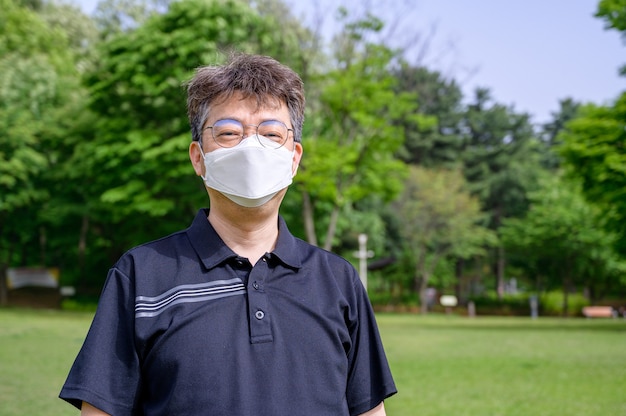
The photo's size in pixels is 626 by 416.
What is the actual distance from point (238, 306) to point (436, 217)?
46474mm

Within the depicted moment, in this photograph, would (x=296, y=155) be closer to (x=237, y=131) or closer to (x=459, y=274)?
(x=237, y=131)

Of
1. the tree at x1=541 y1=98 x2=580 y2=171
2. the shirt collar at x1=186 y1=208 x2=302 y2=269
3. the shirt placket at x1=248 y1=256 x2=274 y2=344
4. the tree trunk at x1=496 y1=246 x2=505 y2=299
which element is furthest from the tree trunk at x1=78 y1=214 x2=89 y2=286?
the tree at x1=541 y1=98 x2=580 y2=171

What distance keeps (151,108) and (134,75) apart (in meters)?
2.06

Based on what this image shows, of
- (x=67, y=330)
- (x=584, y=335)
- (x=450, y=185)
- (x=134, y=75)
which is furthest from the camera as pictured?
(x=450, y=185)

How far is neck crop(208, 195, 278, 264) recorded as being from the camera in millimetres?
2262

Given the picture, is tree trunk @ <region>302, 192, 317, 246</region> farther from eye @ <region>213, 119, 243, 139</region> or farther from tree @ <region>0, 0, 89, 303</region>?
eye @ <region>213, 119, 243, 139</region>

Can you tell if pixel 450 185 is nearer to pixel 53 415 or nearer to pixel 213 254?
pixel 53 415

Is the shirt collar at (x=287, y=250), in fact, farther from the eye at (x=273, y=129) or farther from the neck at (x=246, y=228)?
the eye at (x=273, y=129)

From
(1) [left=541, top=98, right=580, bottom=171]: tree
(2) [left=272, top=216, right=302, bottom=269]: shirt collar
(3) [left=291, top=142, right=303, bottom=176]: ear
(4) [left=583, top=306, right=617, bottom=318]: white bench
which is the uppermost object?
(1) [left=541, top=98, right=580, bottom=171]: tree

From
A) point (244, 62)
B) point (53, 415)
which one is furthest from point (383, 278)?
point (244, 62)

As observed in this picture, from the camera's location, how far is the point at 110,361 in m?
2.11

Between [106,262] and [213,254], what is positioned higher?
[106,262]

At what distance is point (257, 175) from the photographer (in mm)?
2256

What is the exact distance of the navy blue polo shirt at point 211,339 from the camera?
80.9 inches
